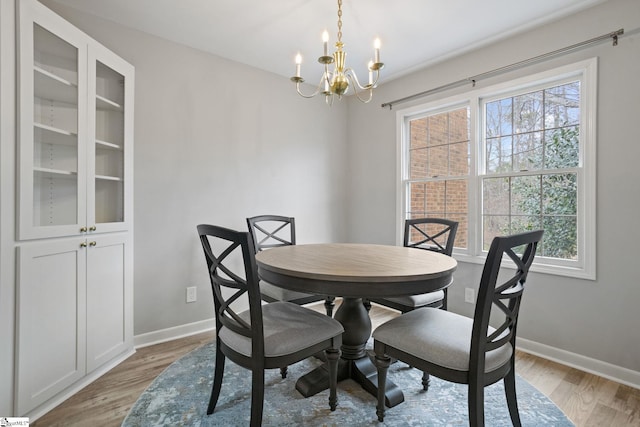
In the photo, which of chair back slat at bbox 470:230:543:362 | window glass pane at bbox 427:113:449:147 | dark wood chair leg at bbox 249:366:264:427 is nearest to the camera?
chair back slat at bbox 470:230:543:362

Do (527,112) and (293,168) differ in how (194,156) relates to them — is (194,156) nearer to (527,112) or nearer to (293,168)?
(293,168)

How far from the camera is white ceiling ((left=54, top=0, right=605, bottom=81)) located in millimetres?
2127

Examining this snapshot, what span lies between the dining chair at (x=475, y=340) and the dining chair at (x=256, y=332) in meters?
0.30

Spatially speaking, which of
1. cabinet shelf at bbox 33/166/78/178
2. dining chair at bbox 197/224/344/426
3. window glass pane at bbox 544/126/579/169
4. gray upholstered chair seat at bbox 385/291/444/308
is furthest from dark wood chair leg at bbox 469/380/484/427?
cabinet shelf at bbox 33/166/78/178

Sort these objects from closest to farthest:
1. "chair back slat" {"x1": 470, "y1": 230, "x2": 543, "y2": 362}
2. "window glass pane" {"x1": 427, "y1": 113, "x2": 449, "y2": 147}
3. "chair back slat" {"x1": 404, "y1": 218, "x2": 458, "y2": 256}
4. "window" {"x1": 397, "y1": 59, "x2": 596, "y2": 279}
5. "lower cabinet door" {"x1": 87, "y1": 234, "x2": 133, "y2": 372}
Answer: "chair back slat" {"x1": 470, "y1": 230, "x2": 543, "y2": 362}, "lower cabinet door" {"x1": 87, "y1": 234, "x2": 133, "y2": 372}, "window" {"x1": 397, "y1": 59, "x2": 596, "y2": 279}, "chair back slat" {"x1": 404, "y1": 218, "x2": 458, "y2": 256}, "window glass pane" {"x1": 427, "y1": 113, "x2": 449, "y2": 147}

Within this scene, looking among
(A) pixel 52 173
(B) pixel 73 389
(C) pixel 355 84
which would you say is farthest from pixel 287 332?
(C) pixel 355 84

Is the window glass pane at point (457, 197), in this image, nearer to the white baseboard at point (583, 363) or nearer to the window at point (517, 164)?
the window at point (517, 164)

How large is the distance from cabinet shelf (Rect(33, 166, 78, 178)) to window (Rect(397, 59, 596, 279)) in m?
2.84

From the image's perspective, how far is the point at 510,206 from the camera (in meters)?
2.60

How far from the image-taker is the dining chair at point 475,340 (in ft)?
3.85

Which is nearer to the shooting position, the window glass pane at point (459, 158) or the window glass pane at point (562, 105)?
the window glass pane at point (562, 105)

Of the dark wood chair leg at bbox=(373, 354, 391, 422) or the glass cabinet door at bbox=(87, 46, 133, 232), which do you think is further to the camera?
the glass cabinet door at bbox=(87, 46, 133, 232)

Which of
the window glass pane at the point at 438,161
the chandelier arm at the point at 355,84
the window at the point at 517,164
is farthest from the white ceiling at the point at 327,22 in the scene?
the window glass pane at the point at 438,161

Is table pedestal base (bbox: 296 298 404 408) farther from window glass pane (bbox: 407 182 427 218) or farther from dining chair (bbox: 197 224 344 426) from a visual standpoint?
window glass pane (bbox: 407 182 427 218)
